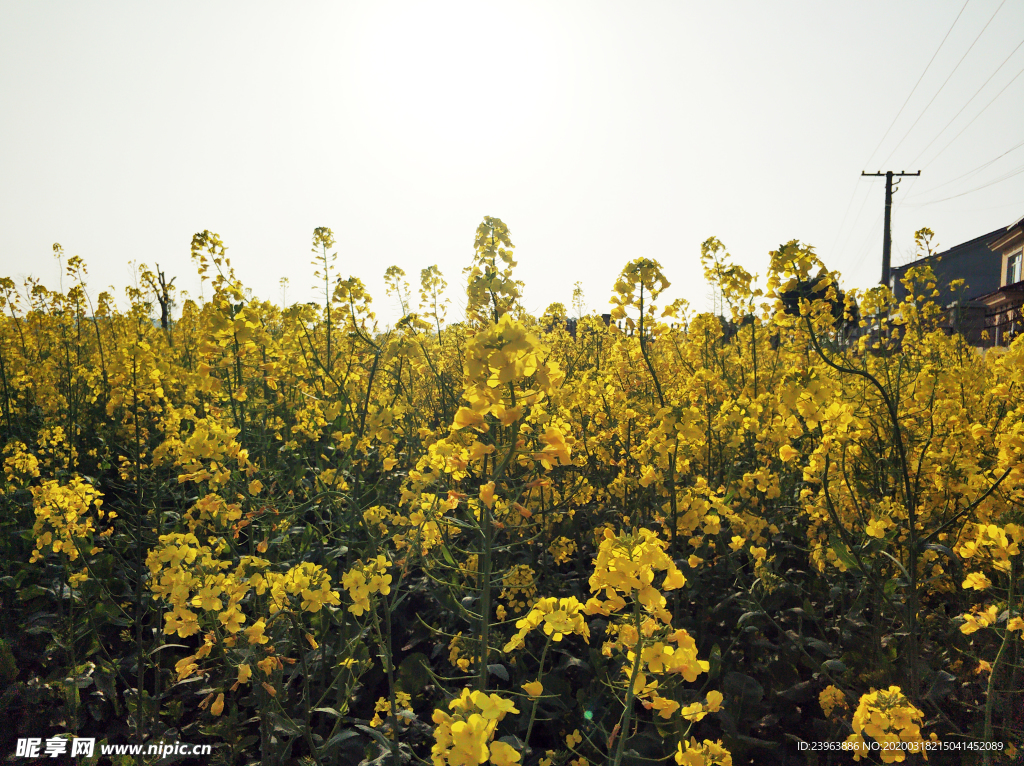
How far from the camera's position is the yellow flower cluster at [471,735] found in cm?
105

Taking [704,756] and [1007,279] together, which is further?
[1007,279]

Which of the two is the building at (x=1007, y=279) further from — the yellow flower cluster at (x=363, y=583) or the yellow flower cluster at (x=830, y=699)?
the yellow flower cluster at (x=363, y=583)

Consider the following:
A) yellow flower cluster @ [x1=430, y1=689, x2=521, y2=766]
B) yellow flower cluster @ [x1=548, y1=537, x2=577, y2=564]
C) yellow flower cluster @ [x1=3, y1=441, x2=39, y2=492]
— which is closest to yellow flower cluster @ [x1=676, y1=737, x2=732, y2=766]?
yellow flower cluster @ [x1=430, y1=689, x2=521, y2=766]

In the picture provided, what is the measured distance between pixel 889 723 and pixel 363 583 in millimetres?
1619

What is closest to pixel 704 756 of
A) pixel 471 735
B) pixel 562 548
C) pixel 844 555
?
pixel 471 735

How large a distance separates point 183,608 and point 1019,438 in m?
2.97

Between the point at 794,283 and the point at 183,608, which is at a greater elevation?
the point at 794,283

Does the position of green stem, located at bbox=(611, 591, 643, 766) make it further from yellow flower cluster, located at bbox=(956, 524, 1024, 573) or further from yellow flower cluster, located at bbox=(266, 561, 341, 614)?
yellow flower cluster, located at bbox=(956, 524, 1024, 573)

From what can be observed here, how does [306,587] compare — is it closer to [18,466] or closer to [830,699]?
[830,699]

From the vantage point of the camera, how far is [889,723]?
155 centimetres

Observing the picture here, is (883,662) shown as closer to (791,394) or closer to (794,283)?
(791,394)

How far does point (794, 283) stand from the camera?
2.57m

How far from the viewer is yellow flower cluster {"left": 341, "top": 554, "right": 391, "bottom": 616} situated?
1878 millimetres

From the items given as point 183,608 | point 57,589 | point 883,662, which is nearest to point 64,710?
point 57,589
